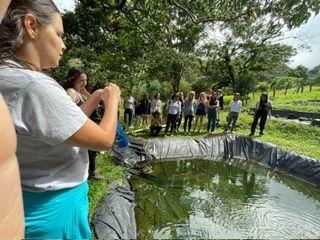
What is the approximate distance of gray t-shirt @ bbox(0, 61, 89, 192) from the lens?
0.90m

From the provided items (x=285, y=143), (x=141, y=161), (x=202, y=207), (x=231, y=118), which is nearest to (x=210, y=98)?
(x=231, y=118)

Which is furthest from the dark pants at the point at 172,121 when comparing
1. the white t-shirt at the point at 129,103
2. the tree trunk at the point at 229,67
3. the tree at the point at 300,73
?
the tree at the point at 300,73

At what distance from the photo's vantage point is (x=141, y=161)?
9.43 metres

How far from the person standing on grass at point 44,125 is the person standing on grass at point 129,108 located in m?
10.4

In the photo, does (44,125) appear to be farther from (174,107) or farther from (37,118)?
(174,107)

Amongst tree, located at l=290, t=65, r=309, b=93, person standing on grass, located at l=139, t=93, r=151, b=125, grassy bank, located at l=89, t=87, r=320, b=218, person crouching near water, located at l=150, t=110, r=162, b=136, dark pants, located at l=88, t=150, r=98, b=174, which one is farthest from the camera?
tree, located at l=290, t=65, r=309, b=93

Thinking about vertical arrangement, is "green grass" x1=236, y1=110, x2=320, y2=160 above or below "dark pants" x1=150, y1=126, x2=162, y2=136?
above

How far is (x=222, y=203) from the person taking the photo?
661cm

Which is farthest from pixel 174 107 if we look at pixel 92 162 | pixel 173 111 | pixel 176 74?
pixel 176 74

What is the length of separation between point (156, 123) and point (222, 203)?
456cm

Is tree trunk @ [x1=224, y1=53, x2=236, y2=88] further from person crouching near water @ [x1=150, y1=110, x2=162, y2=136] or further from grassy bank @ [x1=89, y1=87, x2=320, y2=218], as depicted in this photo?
person crouching near water @ [x1=150, y1=110, x2=162, y2=136]

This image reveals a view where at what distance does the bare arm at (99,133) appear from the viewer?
946mm

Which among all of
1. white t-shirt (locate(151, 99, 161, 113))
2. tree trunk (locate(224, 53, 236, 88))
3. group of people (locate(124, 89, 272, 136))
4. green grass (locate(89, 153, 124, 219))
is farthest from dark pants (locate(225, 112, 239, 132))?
tree trunk (locate(224, 53, 236, 88))

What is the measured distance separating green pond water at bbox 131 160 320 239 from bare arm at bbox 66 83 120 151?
4268 millimetres
